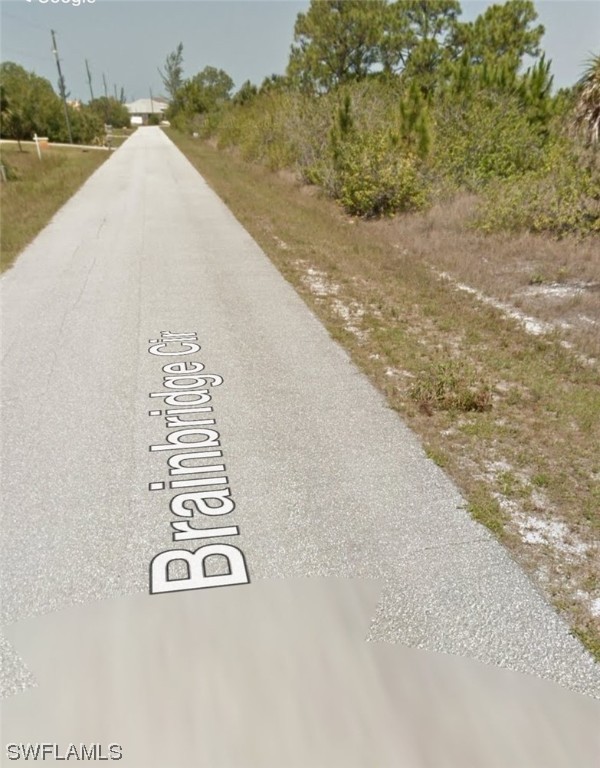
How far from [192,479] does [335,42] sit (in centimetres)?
3648

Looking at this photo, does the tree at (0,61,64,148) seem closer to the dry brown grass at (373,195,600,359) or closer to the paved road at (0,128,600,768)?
the dry brown grass at (373,195,600,359)

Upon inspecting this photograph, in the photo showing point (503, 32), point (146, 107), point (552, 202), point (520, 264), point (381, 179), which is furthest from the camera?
point (146, 107)

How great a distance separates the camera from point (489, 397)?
418 centimetres

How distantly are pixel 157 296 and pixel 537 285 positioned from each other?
5.95 m

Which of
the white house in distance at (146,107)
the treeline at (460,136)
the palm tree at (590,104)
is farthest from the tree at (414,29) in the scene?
Answer: the white house in distance at (146,107)

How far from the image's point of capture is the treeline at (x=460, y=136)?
31.0 feet

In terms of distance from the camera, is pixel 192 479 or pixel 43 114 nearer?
pixel 192 479

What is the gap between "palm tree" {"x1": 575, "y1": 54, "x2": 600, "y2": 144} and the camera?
6457 millimetres

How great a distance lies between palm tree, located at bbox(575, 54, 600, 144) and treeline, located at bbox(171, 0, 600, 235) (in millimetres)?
17

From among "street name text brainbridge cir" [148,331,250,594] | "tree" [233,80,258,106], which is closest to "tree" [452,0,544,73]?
"tree" [233,80,258,106]

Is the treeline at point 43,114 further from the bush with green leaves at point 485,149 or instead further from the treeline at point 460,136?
the bush with green leaves at point 485,149

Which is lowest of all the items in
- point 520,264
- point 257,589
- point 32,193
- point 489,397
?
point 257,589

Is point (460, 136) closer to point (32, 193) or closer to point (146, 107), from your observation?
point (32, 193)

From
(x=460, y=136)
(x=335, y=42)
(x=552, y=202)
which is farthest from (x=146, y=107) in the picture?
(x=552, y=202)
